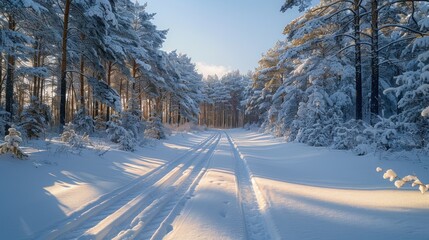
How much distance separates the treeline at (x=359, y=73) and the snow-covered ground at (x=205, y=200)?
153 centimetres

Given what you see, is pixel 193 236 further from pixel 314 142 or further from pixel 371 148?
pixel 314 142

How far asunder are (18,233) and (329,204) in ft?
16.6

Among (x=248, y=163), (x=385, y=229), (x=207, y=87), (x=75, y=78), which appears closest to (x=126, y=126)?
(x=248, y=163)

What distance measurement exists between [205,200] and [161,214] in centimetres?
105

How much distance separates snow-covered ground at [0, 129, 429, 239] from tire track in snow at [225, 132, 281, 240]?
0.02 metres

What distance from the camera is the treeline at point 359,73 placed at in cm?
755

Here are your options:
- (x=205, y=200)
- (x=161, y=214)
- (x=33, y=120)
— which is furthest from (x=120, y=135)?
(x=161, y=214)

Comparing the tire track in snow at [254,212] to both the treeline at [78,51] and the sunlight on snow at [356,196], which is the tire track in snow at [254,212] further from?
the treeline at [78,51]

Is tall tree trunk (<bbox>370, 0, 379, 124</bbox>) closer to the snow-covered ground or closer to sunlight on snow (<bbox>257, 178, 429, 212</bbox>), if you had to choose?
the snow-covered ground

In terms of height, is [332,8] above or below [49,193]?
above

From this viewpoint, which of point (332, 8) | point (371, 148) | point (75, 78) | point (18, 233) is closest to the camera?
point (18, 233)

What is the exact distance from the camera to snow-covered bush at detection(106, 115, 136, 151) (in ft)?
37.4

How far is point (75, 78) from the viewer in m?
26.6

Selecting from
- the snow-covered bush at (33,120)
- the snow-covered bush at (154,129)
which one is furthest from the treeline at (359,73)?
the snow-covered bush at (33,120)
